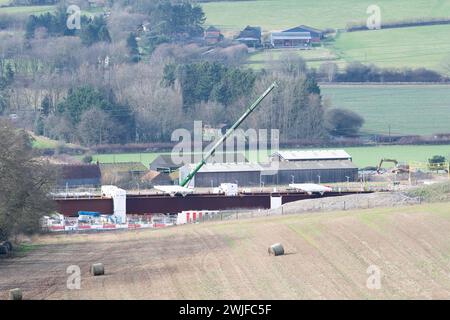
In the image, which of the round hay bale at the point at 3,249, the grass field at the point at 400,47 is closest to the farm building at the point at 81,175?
the round hay bale at the point at 3,249

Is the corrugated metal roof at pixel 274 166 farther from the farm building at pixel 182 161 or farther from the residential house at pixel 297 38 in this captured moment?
the residential house at pixel 297 38

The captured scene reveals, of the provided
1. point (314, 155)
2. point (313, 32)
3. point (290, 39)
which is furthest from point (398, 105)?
point (314, 155)

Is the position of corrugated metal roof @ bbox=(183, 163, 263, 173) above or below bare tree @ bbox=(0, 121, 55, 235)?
below

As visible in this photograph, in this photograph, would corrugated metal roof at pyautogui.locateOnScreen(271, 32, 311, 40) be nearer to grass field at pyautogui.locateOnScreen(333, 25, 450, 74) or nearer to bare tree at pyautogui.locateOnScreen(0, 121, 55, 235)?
grass field at pyautogui.locateOnScreen(333, 25, 450, 74)

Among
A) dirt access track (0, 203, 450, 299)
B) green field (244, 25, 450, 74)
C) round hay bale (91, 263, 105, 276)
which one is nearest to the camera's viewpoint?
dirt access track (0, 203, 450, 299)

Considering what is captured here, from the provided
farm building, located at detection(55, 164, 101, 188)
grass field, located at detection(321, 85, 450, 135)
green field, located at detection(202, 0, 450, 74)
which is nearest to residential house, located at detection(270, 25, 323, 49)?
green field, located at detection(202, 0, 450, 74)

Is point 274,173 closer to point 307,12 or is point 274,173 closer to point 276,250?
point 276,250

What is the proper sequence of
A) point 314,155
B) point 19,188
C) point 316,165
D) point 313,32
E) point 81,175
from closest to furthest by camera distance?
point 19,188 → point 316,165 → point 81,175 → point 314,155 → point 313,32

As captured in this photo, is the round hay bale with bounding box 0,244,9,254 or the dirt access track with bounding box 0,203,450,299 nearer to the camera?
the dirt access track with bounding box 0,203,450,299
